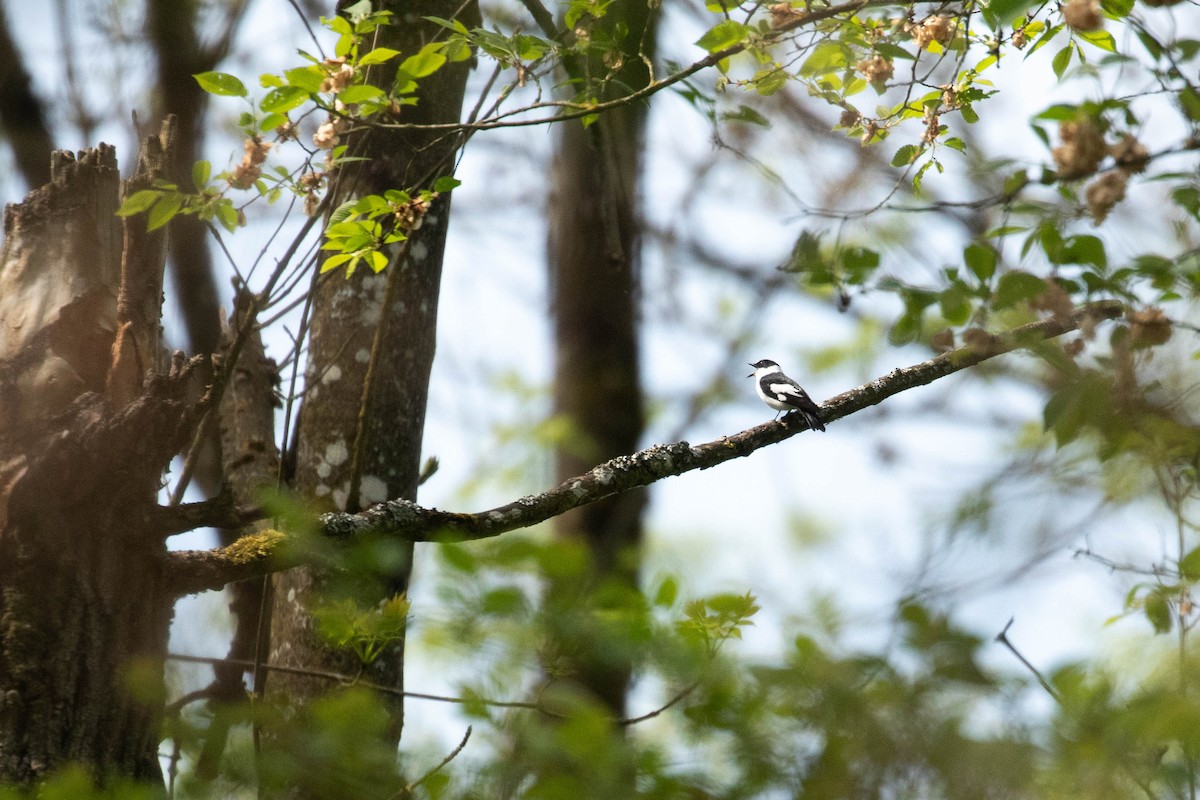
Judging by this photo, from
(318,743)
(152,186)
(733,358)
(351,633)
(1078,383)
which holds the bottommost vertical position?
(318,743)

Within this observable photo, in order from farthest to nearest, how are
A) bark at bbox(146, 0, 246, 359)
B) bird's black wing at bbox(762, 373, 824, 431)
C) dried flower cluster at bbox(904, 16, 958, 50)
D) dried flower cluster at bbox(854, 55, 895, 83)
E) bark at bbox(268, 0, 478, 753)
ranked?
bark at bbox(146, 0, 246, 359) → bird's black wing at bbox(762, 373, 824, 431) → bark at bbox(268, 0, 478, 753) → dried flower cluster at bbox(854, 55, 895, 83) → dried flower cluster at bbox(904, 16, 958, 50)

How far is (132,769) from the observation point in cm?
299

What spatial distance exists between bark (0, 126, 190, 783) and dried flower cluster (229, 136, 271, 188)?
2.05 feet

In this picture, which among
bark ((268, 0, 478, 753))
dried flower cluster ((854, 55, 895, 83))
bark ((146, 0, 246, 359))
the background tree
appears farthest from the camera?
bark ((146, 0, 246, 359))

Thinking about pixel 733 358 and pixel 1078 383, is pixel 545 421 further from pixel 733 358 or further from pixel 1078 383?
pixel 1078 383

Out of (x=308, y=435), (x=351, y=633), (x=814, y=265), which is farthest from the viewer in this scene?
(x=308, y=435)

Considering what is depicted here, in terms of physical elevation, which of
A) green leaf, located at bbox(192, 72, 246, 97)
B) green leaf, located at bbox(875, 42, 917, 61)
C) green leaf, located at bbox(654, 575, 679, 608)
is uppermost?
green leaf, located at bbox(875, 42, 917, 61)

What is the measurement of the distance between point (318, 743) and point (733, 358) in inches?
290

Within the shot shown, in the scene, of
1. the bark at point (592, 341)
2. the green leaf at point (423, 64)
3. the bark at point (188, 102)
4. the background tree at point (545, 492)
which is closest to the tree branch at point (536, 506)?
the background tree at point (545, 492)

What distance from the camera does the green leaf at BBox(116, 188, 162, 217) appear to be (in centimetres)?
327

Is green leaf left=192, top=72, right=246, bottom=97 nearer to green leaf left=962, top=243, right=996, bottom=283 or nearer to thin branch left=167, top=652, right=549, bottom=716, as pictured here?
thin branch left=167, top=652, right=549, bottom=716

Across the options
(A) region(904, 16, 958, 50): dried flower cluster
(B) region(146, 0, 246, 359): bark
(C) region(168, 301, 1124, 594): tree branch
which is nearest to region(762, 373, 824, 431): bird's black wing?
(C) region(168, 301, 1124, 594): tree branch

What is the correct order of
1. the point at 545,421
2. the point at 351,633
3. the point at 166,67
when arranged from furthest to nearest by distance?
the point at 545,421, the point at 166,67, the point at 351,633

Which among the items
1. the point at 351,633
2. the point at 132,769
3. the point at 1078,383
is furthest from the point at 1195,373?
the point at 132,769
